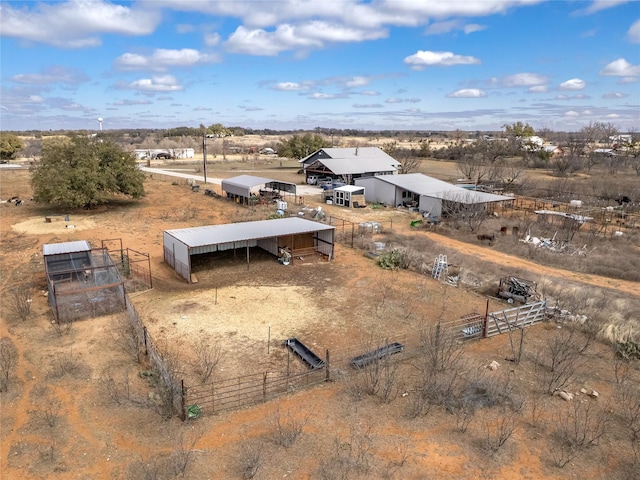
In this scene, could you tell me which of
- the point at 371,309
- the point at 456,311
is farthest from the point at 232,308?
the point at 456,311

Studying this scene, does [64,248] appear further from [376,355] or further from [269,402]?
[376,355]

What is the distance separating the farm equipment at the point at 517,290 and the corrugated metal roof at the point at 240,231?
9.86 meters

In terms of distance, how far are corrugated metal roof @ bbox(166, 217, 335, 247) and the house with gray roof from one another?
1076 inches

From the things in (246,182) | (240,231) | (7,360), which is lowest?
(7,360)

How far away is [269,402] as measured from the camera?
12.9 m

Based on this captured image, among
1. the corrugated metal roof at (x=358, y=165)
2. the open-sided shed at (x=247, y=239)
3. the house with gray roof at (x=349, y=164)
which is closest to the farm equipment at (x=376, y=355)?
the open-sided shed at (x=247, y=239)

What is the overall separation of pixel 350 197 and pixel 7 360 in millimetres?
33184

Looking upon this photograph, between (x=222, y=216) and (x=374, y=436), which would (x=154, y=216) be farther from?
(x=374, y=436)

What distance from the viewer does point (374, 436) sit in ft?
36.9

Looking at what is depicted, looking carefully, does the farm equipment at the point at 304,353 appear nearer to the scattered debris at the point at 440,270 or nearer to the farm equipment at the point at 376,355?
the farm equipment at the point at 376,355

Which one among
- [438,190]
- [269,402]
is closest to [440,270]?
[269,402]

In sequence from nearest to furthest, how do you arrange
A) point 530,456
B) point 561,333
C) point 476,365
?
point 530,456
point 476,365
point 561,333

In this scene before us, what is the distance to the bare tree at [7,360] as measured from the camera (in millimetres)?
13234

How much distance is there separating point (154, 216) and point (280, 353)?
88.7 feet
